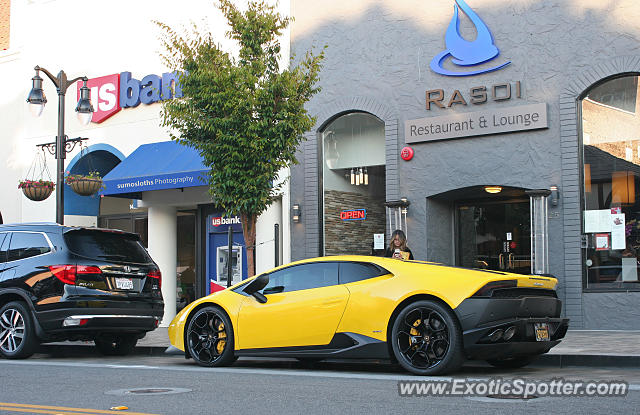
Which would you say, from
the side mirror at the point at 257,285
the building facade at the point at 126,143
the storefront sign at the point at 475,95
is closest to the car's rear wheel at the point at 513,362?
the side mirror at the point at 257,285

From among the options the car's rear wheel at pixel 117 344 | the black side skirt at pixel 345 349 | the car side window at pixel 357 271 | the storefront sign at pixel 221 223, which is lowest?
the car's rear wheel at pixel 117 344

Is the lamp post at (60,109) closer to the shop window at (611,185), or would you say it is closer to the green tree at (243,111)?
the green tree at (243,111)

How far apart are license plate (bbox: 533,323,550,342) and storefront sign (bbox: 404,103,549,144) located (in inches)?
255

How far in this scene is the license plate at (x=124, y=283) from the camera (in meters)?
11.6

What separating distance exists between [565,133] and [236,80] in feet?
19.3

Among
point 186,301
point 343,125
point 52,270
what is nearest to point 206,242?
point 186,301

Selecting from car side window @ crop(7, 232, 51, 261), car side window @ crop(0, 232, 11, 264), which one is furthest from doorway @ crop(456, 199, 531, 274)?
car side window @ crop(0, 232, 11, 264)

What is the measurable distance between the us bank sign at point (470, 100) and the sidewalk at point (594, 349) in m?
3.97

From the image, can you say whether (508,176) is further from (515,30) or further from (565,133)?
(515,30)

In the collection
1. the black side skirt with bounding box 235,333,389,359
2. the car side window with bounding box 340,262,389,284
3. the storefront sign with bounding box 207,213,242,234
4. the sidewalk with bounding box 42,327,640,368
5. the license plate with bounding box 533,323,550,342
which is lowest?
the sidewalk with bounding box 42,327,640,368

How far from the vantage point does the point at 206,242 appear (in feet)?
63.2

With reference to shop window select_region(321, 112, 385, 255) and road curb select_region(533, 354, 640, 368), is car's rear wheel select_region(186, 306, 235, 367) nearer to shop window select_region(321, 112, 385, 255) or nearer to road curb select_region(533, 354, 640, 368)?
road curb select_region(533, 354, 640, 368)

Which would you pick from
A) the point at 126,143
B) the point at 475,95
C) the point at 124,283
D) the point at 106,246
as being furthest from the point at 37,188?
the point at 475,95

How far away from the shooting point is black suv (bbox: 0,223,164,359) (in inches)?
439
